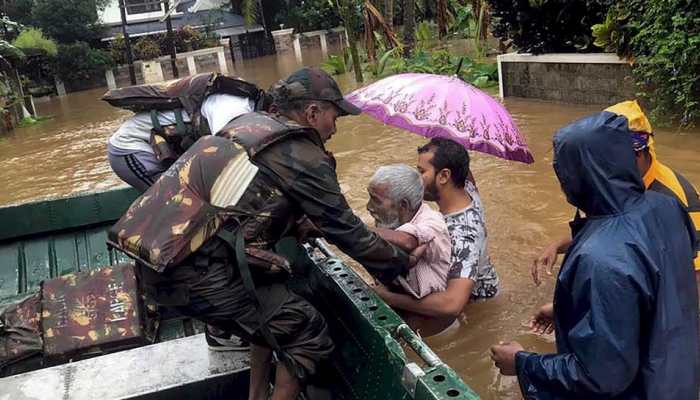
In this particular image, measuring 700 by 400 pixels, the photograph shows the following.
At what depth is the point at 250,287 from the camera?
2.20 meters

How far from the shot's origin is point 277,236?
7.82 feet

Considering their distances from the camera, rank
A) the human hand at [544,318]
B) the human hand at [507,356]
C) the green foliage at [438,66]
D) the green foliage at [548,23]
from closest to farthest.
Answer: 1. the human hand at [507,356]
2. the human hand at [544,318]
3. the green foliage at [548,23]
4. the green foliage at [438,66]

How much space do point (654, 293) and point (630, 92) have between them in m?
7.32

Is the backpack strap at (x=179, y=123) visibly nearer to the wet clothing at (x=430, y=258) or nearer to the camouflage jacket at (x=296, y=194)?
the camouflage jacket at (x=296, y=194)

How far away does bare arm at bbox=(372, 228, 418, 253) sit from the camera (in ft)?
8.77

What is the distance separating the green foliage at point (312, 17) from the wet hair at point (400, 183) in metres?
31.6

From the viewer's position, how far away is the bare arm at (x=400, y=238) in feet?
8.77

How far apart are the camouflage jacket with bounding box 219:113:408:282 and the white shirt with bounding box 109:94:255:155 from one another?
80 centimetres

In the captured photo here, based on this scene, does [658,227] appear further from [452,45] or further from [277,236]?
[452,45]

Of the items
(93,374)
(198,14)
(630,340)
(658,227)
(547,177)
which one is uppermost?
(198,14)

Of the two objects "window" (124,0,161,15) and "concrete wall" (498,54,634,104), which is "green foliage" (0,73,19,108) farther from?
"window" (124,0,161,15)

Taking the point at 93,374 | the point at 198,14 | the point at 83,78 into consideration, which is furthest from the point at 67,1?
the point at 93,374

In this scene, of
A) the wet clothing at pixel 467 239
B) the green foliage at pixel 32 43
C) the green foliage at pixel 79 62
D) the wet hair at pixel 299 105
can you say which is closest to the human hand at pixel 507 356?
the wet clothing at pixel 467 239

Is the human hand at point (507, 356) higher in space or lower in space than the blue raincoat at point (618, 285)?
lower
